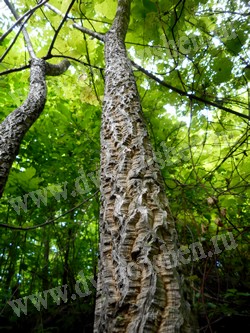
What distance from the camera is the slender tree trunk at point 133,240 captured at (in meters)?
0.74

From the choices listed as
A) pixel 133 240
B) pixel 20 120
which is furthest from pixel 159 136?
pixel 133 240

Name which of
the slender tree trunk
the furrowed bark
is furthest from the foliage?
the slender tree trunk

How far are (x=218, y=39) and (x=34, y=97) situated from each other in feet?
6.01

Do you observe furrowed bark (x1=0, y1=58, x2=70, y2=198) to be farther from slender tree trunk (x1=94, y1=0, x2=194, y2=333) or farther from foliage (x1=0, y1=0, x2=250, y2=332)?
slender tree trunk (x1=94, y1=0, x2=194, y2=333)

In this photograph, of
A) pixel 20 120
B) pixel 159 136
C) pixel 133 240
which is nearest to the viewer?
pixel 133 240

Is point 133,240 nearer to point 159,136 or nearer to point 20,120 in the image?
point 20,120

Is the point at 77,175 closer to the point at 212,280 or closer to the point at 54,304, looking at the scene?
the point at 54,304

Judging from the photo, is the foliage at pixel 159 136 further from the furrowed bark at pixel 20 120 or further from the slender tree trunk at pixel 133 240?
the slender tree trunk at pixel 133 240

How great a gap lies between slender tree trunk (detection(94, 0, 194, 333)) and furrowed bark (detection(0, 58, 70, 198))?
2.96 feet

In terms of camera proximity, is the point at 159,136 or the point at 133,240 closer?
the point at 133,240

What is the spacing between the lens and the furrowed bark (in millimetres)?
2011

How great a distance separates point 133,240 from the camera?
0.96 meters

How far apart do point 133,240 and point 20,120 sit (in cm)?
181

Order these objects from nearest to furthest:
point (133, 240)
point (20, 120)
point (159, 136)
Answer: point (133, 240) → point (20, 120) → point (159, 136)
